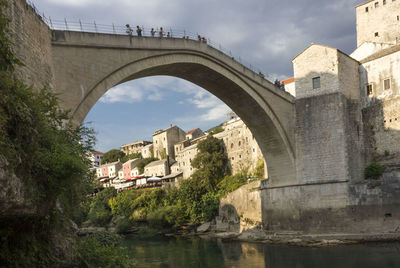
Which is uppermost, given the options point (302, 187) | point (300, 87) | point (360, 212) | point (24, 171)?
point (300, 87)

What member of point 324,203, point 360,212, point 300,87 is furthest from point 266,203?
point 300,87

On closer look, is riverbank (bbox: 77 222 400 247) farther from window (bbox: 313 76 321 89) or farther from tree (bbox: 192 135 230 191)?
window (bbox: 313 76 321 89)

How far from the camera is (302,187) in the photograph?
17.7m

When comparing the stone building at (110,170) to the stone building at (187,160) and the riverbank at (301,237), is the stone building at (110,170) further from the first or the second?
the riverbank at (301,237)

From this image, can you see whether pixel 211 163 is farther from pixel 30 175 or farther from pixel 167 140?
pixel 30 175

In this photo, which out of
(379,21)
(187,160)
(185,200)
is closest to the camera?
(185,200)

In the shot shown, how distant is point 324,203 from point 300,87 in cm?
586

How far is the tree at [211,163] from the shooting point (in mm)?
27891

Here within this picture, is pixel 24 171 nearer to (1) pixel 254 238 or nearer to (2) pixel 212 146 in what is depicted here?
(1) pixel 254 238

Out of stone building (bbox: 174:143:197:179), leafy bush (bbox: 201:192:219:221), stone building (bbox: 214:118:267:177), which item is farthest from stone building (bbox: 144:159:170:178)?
leafy bush (bbox: 201:192:219:221)

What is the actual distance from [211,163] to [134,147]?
4182 cm

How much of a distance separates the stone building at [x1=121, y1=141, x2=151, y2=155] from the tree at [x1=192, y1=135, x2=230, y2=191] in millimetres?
36582

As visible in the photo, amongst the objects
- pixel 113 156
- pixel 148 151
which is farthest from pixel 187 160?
pixel 113 156

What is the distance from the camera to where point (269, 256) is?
14.8 meters
